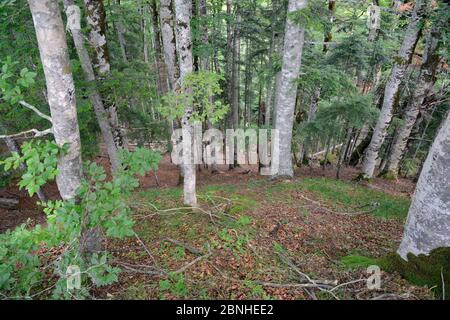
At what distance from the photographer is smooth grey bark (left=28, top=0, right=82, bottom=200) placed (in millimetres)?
3264

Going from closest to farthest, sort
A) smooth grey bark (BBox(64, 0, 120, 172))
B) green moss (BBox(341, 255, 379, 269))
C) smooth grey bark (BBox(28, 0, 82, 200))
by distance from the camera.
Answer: smooth grey bark (BBox(28, 0, 82, 200))
green moss (BBox(341, 255, 379, 269))
smooth grey bark (BBox(64, 0, 120, 172))

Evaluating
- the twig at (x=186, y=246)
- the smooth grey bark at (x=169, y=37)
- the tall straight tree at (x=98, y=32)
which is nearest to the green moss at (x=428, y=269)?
the twig at (x=186, y=246)

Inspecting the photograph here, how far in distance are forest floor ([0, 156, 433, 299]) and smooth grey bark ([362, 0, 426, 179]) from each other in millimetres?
2867

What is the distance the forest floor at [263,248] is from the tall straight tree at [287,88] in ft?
5.15

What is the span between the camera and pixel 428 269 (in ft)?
13.4

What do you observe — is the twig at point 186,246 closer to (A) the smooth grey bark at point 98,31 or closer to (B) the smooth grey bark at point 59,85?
(B) the smooth grey bark at point 59,85

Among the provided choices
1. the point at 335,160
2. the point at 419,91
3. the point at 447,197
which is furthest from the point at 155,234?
the point at 335,160

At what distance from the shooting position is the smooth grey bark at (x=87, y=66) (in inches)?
262

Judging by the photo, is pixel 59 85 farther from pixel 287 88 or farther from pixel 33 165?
pixel 287 88

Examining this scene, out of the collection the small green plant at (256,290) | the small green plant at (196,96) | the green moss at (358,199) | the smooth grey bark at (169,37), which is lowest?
the green moss at (358,199)

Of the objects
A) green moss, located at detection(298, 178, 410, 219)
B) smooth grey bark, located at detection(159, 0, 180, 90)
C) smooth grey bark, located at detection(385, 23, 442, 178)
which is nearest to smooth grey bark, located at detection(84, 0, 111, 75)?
smooth grey bark, located at detection(159, 0, 180, 90)

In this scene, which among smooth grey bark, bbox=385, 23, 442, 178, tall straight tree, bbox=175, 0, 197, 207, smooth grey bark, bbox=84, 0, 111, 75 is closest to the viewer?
tall straight tree, bbox=175, 0, 197, 207

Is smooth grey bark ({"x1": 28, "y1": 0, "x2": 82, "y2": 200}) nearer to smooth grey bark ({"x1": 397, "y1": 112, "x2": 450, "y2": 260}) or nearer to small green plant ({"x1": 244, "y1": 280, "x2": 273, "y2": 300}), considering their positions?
small green plant ({"x1": 244, "y1": 280, "x2": 273, "y2": 300})
